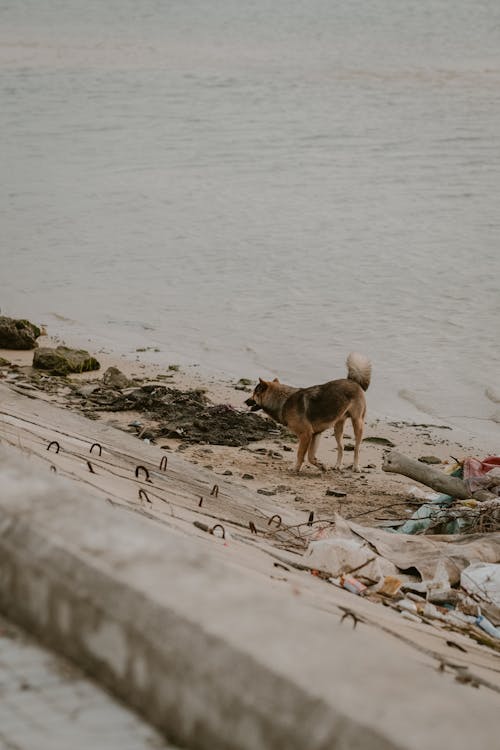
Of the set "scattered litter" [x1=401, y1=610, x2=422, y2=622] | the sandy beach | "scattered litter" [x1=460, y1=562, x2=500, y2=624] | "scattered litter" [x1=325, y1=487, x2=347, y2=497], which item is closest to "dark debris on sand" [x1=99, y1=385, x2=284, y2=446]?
the sandy beach

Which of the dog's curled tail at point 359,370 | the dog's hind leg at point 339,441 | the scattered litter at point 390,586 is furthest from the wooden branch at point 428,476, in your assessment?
the scattered litter at point 390,586

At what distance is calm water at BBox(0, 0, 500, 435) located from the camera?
1623cm

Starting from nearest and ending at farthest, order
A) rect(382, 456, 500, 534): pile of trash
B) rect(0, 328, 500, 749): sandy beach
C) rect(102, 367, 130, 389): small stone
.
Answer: rect(0, 328, 500, 749): sandy beach < rect(382, 456, 500, 534): pile of trash < rect(102, 367, 130, 389): small stone

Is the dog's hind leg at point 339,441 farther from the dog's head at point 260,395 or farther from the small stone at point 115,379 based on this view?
the small stone at point 115,379

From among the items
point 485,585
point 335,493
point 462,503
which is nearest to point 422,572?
point 485,585

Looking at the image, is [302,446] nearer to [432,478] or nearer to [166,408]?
[166,408]

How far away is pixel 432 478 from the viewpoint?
28.9 ft

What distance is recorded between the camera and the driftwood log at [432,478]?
8.48 m

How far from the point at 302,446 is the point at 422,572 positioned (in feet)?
12.8

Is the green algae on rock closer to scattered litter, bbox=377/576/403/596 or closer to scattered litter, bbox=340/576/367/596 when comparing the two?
scattered litter, bbox=377/576/403/596

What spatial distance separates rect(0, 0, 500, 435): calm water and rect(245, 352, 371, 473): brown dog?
94.6 inches

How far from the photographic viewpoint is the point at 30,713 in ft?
8.35

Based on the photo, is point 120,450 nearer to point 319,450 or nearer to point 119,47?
point 319,450

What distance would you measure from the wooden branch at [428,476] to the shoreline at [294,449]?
10.2 inches
